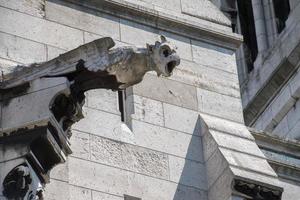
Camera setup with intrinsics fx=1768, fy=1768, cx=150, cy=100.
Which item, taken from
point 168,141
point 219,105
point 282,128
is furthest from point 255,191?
point 282,128

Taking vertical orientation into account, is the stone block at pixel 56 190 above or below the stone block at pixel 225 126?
below

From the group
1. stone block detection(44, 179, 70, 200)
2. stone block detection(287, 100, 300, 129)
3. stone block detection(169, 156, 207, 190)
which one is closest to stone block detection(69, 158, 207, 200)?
stone block detection(169, 156, 207, 190)

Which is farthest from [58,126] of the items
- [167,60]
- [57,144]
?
[167,60]

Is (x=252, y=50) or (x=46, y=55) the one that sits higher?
(x=252, y=50)

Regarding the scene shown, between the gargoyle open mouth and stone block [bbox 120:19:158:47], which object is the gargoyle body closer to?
the gargoyle open mouth

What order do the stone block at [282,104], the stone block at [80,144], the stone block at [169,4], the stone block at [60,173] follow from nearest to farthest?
the stone block at [60,173]
the stone block at [80,144]
the stone block at [169,4]
the stone block at [282,104]

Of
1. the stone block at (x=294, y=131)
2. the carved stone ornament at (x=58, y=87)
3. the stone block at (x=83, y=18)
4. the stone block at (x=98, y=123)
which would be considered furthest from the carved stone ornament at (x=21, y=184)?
the stone block at (x=294, y=131)

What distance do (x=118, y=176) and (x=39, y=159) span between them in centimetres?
268

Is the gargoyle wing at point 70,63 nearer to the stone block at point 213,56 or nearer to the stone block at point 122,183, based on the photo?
the stone block at point 122,183

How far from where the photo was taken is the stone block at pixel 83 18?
72.3ft

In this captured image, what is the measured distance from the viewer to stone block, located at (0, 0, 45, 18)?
848 inches

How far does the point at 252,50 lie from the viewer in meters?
47.2

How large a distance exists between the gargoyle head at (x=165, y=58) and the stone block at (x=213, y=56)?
4471mm

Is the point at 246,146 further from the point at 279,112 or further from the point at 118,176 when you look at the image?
the point at 279,112
